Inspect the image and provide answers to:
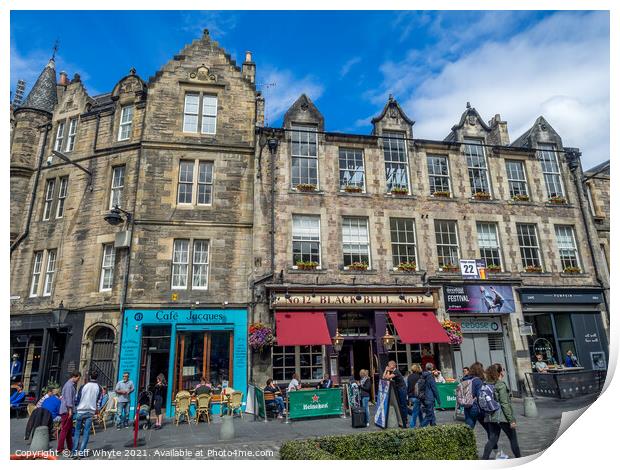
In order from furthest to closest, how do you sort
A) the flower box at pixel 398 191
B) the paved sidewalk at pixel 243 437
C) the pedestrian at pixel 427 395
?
1. the flower box at pixel 398 191
2. the pedestrian at pixel 427 395
3. the paved sidewalk at pixel 243 437

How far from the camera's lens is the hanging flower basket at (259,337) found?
14.1 m

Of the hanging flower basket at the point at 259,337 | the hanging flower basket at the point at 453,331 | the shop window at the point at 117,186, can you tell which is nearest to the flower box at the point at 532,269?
the hanging flower basket at the point at 453,331

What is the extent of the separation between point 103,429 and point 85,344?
4.06 meters

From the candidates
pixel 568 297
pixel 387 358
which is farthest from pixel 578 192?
pixel 387 358

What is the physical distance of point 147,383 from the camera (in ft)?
46.9

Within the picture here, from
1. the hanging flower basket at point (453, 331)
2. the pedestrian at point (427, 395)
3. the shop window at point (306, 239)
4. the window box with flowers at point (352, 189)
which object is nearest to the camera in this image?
the pedestrian at point (427, 395)

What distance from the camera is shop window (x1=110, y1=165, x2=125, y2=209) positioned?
16.4 meters

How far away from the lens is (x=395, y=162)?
17.9 meters

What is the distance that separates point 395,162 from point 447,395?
32.2 ft

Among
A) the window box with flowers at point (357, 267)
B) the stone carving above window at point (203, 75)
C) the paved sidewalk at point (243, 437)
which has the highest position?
the stone carving above window at point (203, 75)

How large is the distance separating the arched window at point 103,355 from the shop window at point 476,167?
53.9 feet

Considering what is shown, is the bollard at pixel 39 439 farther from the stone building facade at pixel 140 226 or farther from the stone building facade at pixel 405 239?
the stone building facade at pixel 405 239

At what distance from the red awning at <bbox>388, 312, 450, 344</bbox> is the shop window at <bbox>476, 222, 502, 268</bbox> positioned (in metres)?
3.99

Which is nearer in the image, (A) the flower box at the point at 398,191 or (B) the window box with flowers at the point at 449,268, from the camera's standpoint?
(B) the window box with flowers at the point at 449,268
